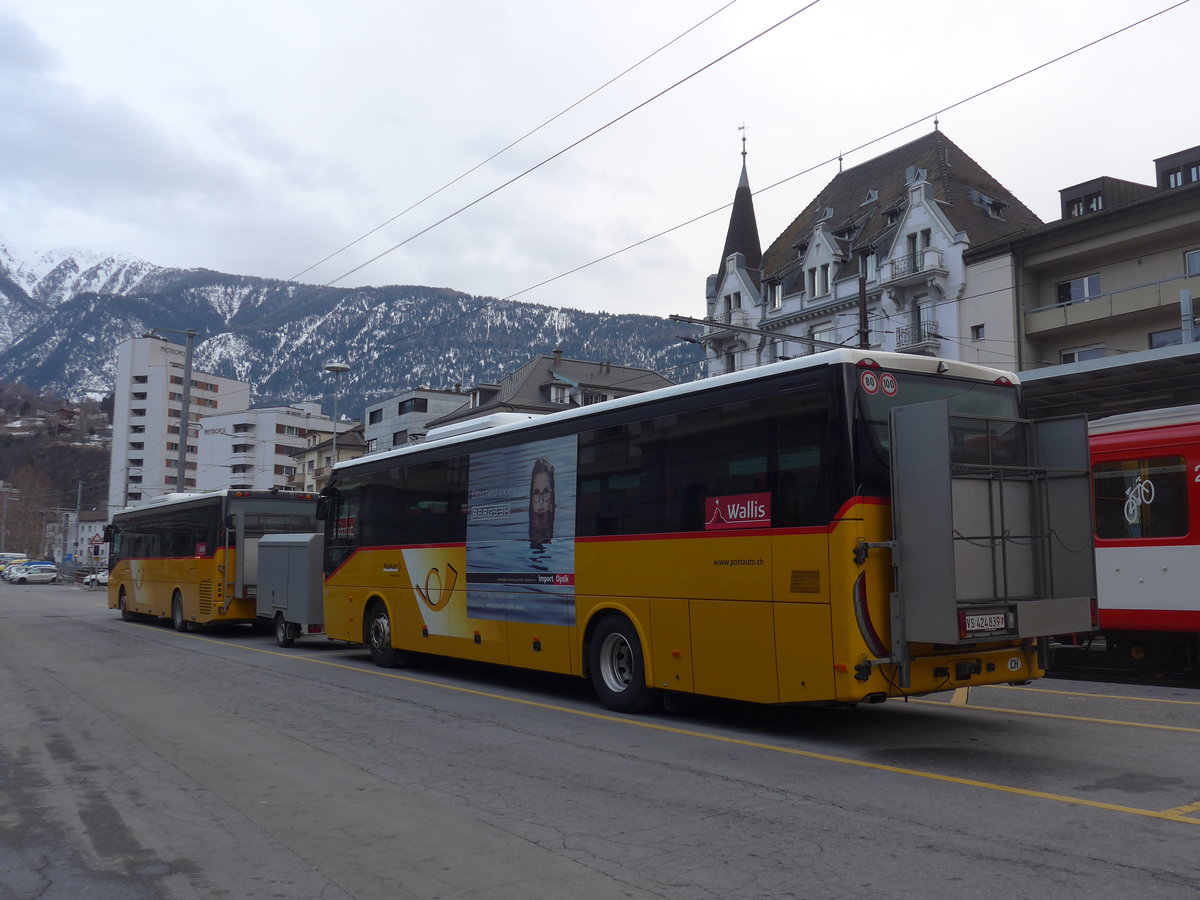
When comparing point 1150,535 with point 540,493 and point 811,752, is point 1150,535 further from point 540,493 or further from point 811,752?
point 540,493

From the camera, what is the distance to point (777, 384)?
366 inches

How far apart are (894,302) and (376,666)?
129 feet

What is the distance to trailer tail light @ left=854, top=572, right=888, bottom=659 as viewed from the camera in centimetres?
846

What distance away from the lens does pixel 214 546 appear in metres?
23.6

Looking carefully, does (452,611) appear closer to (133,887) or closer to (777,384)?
(777,384)

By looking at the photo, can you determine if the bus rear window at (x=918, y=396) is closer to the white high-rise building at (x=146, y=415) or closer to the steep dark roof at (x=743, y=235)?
the steep dark roof at (x=743, y=235)

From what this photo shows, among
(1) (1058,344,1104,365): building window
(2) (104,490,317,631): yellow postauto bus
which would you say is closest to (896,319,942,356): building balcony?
(1) (1058,344,1104,365): building window

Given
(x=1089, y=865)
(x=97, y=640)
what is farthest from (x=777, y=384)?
(x=97, y=640)

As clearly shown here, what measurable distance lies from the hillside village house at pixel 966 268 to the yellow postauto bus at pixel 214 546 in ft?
46.0

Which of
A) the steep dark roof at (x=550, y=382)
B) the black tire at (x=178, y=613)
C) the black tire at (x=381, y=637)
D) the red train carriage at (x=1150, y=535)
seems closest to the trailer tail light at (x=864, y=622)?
the red train carriage at (x=1150, y=535)

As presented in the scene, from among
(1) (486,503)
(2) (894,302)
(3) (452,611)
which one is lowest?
(3) (452,611)

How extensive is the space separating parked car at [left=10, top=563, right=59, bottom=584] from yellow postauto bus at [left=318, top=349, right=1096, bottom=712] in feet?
234

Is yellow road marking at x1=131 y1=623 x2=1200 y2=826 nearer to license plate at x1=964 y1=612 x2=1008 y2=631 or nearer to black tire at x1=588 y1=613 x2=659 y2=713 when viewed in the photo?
black tire at x1=588 y1=613 x2=659 y2=713

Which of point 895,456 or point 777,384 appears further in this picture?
point 777,384
